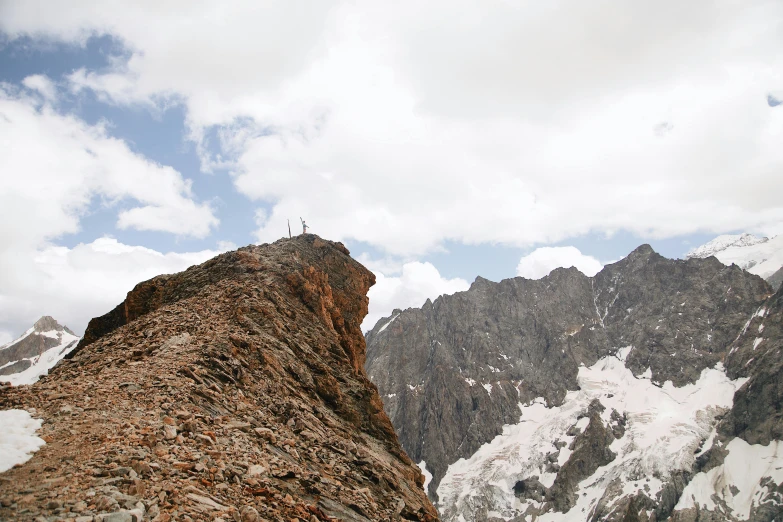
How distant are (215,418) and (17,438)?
210 inches

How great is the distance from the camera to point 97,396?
15516 millimetres

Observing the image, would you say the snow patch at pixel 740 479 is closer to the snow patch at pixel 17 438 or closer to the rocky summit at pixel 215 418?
the rocky summit at pixel 215 418

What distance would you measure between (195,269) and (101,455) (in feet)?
86.4

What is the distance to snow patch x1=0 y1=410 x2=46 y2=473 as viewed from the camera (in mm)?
10906

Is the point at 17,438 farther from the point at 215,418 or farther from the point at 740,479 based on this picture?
the point at 740,479

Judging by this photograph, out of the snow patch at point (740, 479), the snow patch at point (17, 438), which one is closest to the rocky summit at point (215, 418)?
the snow patch at point (17, 438)

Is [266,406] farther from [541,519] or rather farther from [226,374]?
[541,519]

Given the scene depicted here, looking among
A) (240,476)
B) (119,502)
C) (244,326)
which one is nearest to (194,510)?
(119,502)

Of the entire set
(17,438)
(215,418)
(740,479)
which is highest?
(17,438)

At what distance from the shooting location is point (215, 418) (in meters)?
15.9

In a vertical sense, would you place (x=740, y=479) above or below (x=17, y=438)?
below

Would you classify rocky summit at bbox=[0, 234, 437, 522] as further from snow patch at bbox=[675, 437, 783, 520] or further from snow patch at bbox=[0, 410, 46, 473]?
snow patch at bbox=[675, 437, 783, 520]

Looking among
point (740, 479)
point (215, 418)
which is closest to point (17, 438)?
point (215, 418)

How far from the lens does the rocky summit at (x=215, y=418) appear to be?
34.0 ft
